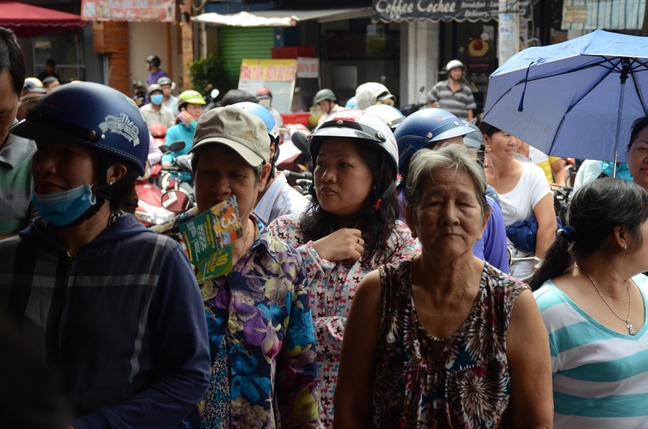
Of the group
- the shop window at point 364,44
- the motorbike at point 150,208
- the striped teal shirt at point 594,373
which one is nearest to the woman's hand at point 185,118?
the motorbike at point 150,208

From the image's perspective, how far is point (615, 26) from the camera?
13.1 meters

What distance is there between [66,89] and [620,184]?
78.2 inches

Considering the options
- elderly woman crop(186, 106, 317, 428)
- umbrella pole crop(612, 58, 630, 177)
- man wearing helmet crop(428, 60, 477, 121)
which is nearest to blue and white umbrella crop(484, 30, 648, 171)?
umbrella pole crop(612, 58, 630, 177)

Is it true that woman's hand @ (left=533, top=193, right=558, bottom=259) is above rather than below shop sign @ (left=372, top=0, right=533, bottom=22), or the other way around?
below

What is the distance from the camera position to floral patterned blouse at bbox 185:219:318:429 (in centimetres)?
258

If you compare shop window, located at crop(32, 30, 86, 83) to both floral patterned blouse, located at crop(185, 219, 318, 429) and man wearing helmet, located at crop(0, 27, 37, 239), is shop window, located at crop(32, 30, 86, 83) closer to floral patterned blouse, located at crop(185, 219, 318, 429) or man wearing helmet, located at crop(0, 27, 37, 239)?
man wearing helmet, located at crop(0, 27, 37, 239)

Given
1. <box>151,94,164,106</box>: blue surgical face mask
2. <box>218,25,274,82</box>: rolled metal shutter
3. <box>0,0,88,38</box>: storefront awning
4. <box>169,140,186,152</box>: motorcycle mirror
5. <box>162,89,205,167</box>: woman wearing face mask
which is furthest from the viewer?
<box>218,25,274,82</box>: rolled metal shutter

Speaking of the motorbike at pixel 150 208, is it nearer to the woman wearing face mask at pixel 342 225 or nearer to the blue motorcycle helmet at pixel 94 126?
the woman wearing face mask at pixel 342 225

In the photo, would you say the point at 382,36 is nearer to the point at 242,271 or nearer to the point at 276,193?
the point at 276,193

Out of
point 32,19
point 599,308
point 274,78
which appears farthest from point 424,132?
point 32,19

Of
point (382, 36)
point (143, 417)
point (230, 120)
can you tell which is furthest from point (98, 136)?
point (382, 36)

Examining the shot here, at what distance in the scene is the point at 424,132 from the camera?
425 centimetres

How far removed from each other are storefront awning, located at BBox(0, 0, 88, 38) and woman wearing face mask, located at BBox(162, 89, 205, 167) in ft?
25.7

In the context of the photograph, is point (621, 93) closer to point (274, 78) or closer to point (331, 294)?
point (331, 294)
